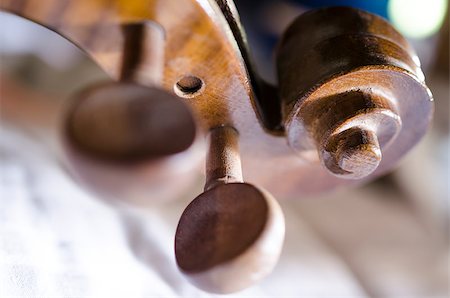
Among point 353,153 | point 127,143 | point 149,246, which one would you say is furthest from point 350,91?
point 149,246

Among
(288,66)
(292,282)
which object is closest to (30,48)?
(292,282)

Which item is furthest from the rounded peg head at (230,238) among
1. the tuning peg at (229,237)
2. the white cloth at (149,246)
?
the white cloth at (149,246)

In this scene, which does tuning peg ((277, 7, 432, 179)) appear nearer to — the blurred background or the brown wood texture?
the brown wood texture

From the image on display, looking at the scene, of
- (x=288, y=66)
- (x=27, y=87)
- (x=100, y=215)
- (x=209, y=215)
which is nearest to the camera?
(x=209, y=215)

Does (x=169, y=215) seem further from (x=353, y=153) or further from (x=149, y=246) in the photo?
(x=353, y=153)

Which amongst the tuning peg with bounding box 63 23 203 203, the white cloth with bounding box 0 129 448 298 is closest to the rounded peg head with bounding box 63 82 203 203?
the tuning peg with bounding box 63 23 203 203

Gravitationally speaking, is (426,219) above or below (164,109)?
below

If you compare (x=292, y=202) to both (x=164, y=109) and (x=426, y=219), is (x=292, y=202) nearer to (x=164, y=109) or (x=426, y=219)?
(x=426, y=219)
